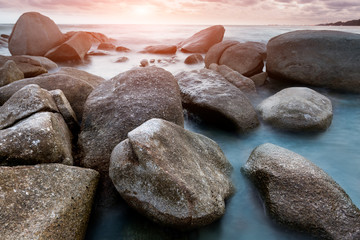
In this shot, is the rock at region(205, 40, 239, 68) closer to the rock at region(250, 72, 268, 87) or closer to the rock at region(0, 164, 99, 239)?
the rock at region(250, 72, 268, 87)

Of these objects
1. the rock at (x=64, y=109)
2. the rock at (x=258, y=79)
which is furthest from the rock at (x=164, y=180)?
the rock at (x=258, y=79)

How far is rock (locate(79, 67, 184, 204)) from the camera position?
9.45ft

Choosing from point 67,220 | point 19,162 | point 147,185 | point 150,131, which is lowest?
point 67,220

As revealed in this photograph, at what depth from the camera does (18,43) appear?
34.0ft

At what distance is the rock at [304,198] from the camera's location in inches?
87.3

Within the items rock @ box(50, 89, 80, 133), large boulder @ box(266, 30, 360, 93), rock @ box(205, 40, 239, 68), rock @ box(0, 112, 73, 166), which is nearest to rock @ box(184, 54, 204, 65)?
rock @ box(205, 40, 239, 68)

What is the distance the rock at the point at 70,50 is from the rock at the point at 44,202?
9.66m

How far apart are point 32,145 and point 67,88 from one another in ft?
6.18

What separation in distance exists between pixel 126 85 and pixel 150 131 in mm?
1494

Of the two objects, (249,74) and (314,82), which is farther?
(249,74)

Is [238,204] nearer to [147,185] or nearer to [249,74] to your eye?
[147,185]

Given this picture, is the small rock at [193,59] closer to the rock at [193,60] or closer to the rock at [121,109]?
the rock at [193,60]

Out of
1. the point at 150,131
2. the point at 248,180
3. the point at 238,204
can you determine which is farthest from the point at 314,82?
the point at 150,131

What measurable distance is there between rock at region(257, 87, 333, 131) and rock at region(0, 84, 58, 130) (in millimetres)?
3748
